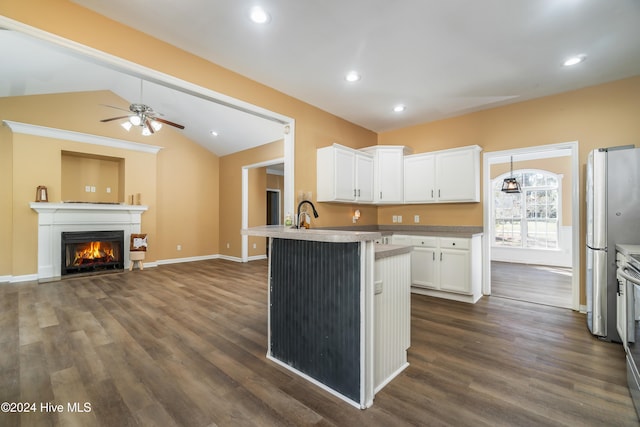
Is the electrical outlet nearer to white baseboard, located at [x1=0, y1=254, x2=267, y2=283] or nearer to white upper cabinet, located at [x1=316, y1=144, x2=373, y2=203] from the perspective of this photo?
white upper cabinet, located at [x1=316, y1=144, x2=373, y2=203]

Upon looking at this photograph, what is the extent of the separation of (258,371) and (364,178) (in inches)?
126

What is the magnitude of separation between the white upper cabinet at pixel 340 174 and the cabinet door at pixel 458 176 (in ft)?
3.98

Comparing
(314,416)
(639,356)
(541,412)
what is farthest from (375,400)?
(639,356)

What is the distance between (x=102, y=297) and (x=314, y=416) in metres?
3.94

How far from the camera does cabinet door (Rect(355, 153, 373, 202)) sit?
4.34 m

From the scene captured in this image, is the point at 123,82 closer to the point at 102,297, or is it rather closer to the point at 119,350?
the point at 102,297

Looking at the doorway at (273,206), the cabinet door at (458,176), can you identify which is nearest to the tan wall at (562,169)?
the cabinet door at (458,176)

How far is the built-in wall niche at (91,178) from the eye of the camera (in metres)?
5.73

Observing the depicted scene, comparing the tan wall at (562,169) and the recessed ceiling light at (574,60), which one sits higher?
the recessed ceiling light at (574,60)

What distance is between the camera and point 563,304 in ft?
12.0

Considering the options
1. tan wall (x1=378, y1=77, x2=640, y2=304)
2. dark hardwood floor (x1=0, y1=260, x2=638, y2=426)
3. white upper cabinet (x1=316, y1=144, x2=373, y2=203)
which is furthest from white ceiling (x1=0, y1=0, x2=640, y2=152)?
dark hardwood floor (x1=0, y1=260, x2=638, y2=426)

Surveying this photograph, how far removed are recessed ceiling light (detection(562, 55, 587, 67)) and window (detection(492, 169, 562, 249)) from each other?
5.24 metres

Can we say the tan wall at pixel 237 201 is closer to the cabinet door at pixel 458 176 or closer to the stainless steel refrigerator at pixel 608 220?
the cabinet door at pixel 458 176

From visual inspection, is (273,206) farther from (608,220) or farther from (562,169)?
(562,169)
